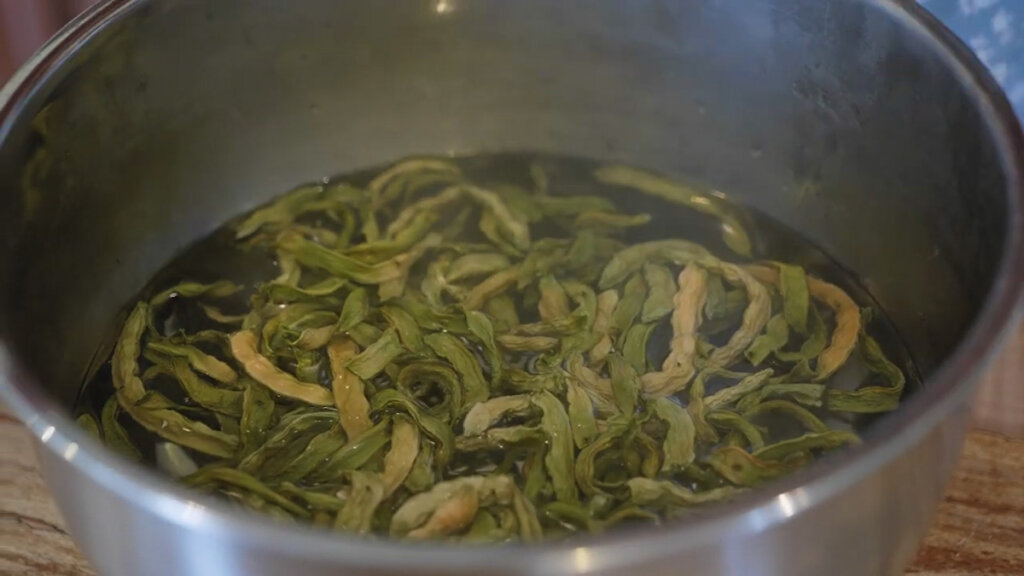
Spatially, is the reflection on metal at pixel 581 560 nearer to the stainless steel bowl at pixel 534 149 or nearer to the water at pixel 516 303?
the stainless steel bowl at pixel 534 149

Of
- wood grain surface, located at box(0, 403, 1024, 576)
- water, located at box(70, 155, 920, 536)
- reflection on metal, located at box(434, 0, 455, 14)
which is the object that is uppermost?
reflection on metal, located at box(434, 0, 455, 14)

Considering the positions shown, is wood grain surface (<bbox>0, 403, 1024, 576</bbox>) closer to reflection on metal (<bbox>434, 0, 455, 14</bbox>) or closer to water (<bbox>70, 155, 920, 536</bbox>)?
water (<bbox>70, 155, 920, 536</bbox>)

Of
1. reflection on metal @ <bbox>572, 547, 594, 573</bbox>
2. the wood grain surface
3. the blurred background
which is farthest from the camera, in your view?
the blurred background

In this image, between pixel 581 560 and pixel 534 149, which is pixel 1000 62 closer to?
pixel 534 149

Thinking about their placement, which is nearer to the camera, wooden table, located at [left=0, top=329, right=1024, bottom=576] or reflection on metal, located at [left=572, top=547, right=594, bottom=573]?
reflection on metal, located at [left=572, top=547, right=594, bottom=573]

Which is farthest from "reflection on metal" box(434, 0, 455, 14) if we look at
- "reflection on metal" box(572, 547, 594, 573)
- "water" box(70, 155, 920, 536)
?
"reflection on metal" box(572, 547, 594, 573)

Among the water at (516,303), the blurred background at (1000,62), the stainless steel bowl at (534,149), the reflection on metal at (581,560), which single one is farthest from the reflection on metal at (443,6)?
the reflection on metal at (581,560)

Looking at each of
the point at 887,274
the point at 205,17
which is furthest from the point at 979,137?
the point at 205,17
